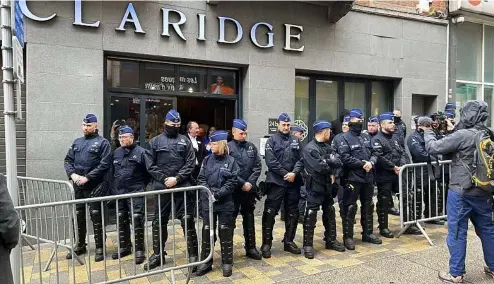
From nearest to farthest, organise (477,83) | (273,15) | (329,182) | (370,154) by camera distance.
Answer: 1. (329,182)
2. (370,154)
3. (273,15)
4. (477,83)

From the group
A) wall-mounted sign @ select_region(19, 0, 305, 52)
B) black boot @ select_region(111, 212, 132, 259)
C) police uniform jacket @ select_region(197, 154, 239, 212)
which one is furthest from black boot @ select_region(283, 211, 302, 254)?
wall-mounted sign @ select_region(19, 0, 305, 52)

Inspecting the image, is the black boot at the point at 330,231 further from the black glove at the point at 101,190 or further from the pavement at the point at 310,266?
the black glove at the point at 101,190

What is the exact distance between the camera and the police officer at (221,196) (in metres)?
4.52

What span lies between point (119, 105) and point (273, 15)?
343 centimetres

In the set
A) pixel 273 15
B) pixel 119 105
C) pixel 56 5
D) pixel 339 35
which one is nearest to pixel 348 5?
pixel 339 35

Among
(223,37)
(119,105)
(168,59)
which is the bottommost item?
(119,105)

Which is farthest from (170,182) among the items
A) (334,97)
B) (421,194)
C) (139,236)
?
(334,97)

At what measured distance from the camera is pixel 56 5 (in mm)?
5918

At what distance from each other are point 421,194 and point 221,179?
136 inches

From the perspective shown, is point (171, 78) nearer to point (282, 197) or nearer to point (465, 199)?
point (282, 197)

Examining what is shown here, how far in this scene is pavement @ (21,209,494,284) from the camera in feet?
14.3

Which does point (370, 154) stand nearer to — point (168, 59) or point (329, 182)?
point (329, 182)

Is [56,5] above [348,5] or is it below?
below

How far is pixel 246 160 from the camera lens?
16.9ft
